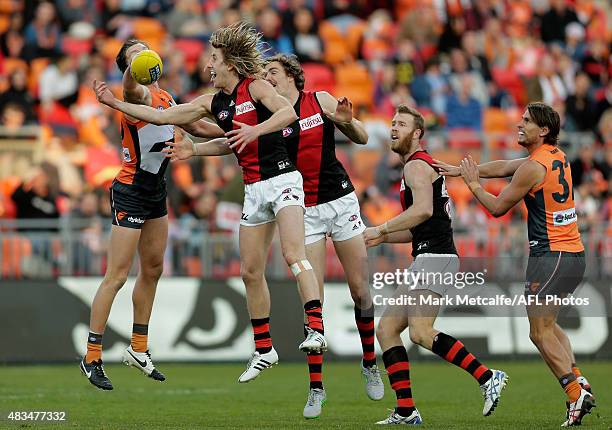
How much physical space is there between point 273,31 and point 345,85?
176 centimetres

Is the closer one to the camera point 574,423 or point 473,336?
point 574,423

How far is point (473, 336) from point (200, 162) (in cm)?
538

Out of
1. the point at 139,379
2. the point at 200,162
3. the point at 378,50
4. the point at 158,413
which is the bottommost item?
the point at 139,379

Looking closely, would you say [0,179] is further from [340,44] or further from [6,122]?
[340,44]

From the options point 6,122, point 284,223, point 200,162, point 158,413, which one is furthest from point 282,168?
point 6,122

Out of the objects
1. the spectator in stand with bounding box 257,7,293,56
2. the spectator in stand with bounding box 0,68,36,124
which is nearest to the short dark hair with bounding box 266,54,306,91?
the spectator in stand with bounding box 0,68,36,124

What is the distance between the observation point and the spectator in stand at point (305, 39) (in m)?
24.2

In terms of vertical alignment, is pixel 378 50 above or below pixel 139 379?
above

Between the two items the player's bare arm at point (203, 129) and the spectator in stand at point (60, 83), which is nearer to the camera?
the player's bare arm at point (203, 129)

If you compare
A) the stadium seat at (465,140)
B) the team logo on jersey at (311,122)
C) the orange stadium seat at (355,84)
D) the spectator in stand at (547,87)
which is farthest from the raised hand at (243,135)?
the spectator in stand at (547,87)

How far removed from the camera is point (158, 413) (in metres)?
11.8

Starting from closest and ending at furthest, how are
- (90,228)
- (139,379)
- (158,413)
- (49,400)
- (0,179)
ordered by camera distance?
(158,413) → (49,400) → (139,379) → (90,228) → (0,179)

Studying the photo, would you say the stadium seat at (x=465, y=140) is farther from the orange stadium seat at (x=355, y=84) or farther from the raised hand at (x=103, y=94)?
the raised hand at (x=103, y=94)

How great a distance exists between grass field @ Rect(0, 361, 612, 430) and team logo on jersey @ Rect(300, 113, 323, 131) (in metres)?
2.80
